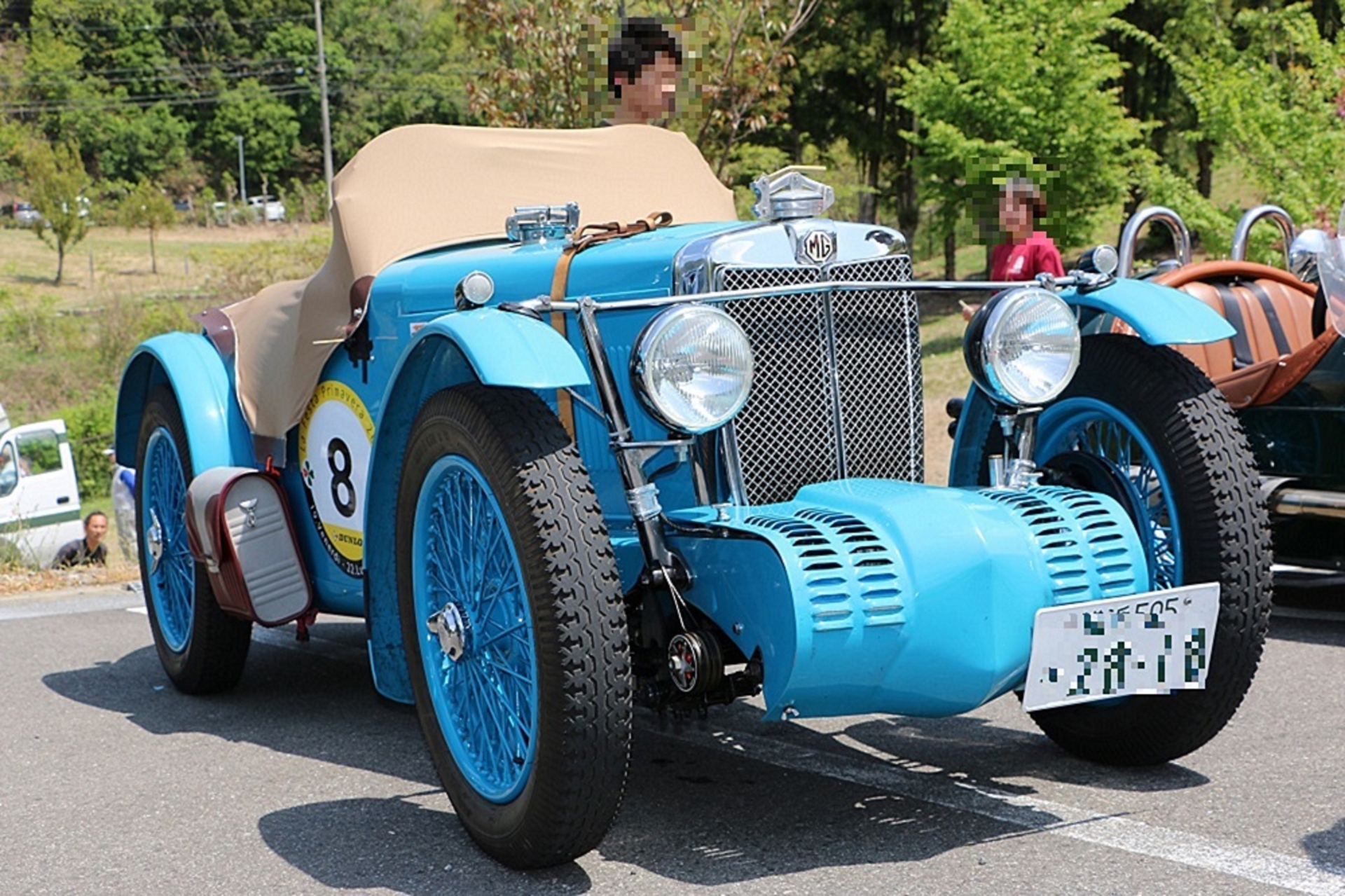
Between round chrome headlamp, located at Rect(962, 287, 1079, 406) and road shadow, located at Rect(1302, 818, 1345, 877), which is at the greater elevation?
round chrome headlamp, located at Rect(962, 287, 1079, 406)

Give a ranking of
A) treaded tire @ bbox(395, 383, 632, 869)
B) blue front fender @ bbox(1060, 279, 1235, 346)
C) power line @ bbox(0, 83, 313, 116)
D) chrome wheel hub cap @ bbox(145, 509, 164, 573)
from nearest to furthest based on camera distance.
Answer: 1. treaded tire @ bbox(395, 383, 632, 869)
2. blue front fender @ bbox(1060, 279, 1235, 346)
3. chrome wheel hub cap @ bbox(145, 509, 164, 573)
4. power line @ bbox(0, 83, 313, 116)

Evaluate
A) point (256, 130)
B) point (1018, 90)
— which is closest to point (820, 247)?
point (1018, 90)

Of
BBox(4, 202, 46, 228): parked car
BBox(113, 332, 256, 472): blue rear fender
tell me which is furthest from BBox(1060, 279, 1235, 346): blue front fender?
BBox(4, 202, 46, 228): parked car

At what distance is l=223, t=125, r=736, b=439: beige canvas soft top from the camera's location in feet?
16.9

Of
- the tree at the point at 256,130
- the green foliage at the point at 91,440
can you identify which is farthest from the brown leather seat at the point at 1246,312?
the tree at the point at 256,130

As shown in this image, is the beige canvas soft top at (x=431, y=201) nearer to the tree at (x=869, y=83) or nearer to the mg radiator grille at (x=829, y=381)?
the mg radiator grille at (x=829, y=381)

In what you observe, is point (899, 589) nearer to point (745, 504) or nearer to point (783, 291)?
point (745, 504)

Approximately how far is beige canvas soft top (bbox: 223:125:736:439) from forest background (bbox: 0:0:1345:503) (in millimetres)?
160

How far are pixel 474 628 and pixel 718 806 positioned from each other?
0.84 m

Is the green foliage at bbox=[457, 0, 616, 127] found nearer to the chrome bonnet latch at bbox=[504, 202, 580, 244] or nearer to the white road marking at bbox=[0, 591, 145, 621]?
the white road marking at bbox=[0, 591, 145, 621]

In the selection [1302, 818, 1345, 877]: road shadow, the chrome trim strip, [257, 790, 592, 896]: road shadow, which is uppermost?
the chrome trim strip

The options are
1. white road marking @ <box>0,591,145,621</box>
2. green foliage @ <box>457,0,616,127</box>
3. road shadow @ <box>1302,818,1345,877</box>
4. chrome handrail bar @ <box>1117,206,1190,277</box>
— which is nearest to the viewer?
road shadow @ <box>1302,818,1345,877</box>

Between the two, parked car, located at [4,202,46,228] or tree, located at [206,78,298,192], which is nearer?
parked car, located at [4,202,46,228]

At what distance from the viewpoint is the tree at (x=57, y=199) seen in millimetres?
48562
